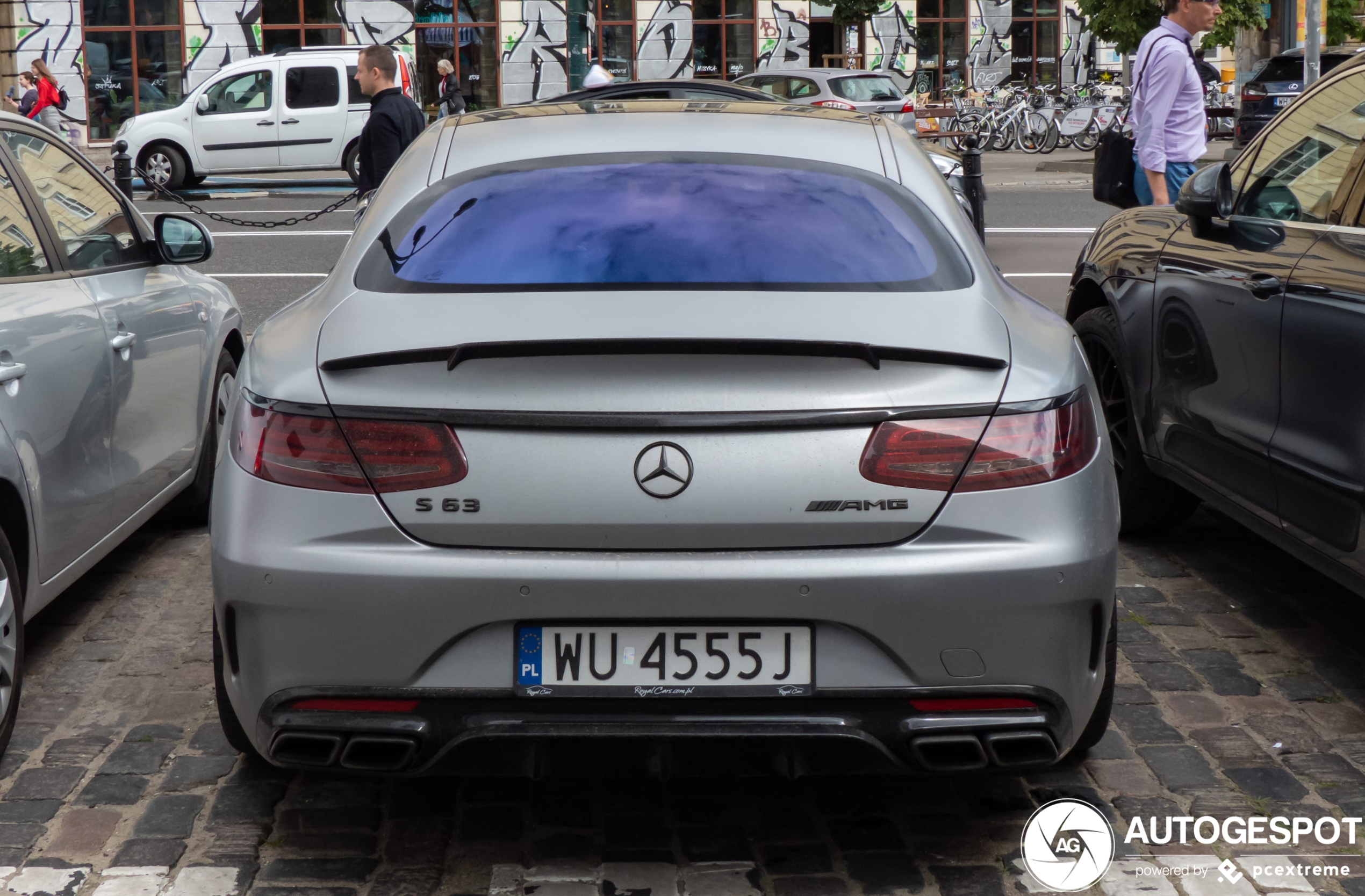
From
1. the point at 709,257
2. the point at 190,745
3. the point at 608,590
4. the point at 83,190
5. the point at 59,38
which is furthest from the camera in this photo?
the point at 59,38

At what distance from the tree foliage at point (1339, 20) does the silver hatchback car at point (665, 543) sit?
30.8m

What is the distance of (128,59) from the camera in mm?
33125

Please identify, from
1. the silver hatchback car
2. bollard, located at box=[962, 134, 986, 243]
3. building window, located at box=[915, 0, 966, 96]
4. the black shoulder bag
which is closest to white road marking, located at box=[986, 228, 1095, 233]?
bollard, located at box=[962, 134, 986, 243]

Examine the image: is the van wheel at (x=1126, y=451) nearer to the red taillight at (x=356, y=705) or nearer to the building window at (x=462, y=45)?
the red taillight at (x=356, y=705)

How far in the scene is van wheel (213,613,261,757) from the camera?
3.19m

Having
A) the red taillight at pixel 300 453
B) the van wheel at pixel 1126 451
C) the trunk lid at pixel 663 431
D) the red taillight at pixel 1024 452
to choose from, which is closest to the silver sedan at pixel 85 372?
the red taillight at pixel 300 453

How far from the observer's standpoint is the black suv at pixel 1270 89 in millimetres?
23047

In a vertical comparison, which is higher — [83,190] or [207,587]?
[83,190]

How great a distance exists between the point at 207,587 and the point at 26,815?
5.69ft

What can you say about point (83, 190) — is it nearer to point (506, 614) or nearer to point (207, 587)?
A: point (207, 587)

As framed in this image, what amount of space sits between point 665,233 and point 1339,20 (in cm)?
3081

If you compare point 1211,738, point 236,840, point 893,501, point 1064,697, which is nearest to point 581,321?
point 893,501

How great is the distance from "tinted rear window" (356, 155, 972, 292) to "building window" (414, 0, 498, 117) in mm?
31668

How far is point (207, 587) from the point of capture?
16.6 ft
